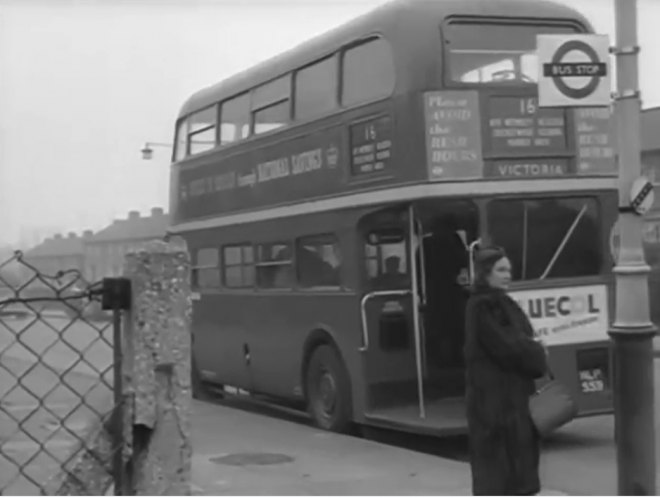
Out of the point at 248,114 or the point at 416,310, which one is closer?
the point at 416,310

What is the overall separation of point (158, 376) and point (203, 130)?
557 inches

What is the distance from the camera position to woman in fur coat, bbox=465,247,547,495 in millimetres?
6145

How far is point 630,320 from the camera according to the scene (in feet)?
24.1

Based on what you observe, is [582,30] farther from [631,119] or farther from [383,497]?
[383,497]

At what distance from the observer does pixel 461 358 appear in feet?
41.0

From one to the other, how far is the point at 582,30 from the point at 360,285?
11.8 ft

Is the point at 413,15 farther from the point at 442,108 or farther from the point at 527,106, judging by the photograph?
the point at 527,106

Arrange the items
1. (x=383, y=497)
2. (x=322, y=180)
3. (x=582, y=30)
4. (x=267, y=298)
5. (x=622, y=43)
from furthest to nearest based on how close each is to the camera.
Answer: (x=267, y=298) → (x=322, y=180) → (x=582, y=30) → (x=383, y=497) → (x=622, y=43)

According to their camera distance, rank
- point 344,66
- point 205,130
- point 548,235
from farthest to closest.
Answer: point 205,130, point 344,66, point 548,235

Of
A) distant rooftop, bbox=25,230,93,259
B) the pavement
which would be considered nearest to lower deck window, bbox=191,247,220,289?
the pavement

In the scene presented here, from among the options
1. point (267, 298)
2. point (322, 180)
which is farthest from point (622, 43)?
point (267, 298)

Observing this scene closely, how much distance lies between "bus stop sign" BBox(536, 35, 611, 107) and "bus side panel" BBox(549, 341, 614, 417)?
415 centimetres

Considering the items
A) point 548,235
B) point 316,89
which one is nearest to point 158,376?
point 548,235

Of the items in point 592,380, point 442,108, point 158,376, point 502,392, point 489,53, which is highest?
point 489,53
